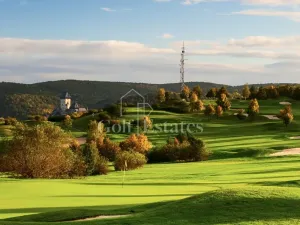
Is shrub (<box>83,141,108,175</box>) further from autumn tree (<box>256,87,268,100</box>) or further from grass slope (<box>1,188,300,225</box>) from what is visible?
autumn tree (<box>256,87,268,100</box>)

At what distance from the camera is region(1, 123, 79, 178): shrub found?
54.1 meters

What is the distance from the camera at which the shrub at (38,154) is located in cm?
5409

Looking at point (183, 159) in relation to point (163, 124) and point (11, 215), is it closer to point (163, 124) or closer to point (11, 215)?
point (163, 124)

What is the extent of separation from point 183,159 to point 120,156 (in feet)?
49.9

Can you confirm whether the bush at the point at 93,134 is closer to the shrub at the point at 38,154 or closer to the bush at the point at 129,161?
the bush at the point at 129,161

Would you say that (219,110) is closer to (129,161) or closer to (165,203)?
(129,161)

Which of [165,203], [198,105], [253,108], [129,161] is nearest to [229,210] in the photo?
[165,203]

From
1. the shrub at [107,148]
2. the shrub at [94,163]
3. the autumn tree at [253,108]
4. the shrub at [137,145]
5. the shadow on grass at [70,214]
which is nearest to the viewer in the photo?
the shadow on grass at [70,214]

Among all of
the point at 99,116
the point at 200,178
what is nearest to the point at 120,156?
the point at 200,178

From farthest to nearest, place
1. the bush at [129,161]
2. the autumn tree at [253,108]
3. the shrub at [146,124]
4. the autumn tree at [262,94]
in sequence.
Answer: the autumn tree at [262,94] < the autumn tree at [253,108] < the shrub at [146,124] < the bush at [129,161]

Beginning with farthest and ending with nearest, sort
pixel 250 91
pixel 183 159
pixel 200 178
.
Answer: pixel 250 91
pixel 183 159
pixel 200 178

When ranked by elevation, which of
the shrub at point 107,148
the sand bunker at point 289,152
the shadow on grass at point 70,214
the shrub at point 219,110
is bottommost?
the shrub at point 107,148

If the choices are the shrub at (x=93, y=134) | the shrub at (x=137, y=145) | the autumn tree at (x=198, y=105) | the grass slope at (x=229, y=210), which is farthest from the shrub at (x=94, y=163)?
the autumn tree at (x=198, y=105)

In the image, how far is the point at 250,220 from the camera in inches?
616
